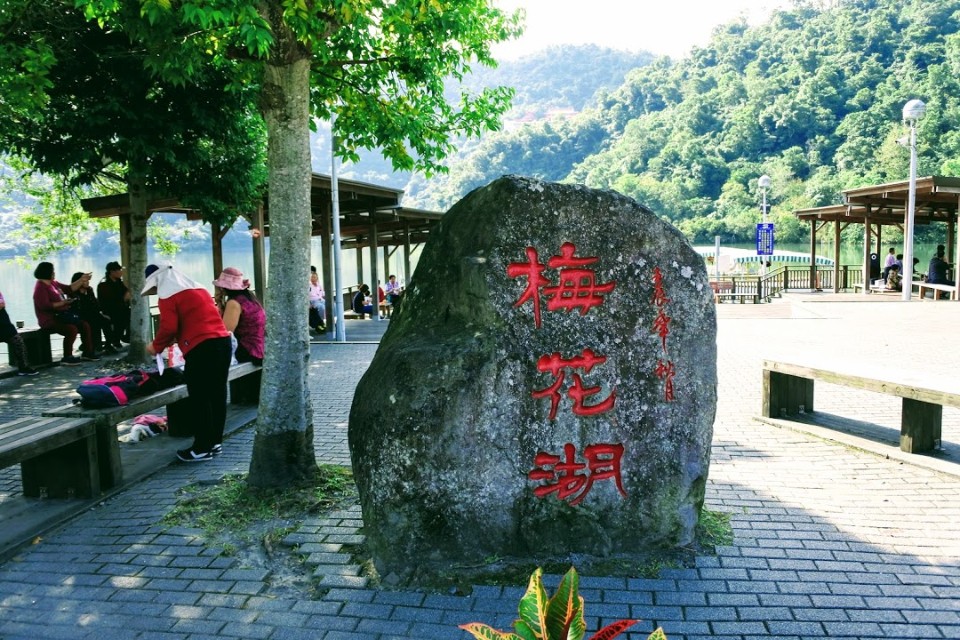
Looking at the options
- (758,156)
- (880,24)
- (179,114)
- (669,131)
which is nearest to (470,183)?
(669,131)

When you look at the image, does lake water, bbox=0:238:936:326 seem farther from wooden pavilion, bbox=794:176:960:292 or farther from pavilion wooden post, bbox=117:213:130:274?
pavilion wooden post, bbox=117:213:130:274

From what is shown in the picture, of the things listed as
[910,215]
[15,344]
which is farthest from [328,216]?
[910,215]

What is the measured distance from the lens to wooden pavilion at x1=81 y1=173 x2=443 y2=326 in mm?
12828

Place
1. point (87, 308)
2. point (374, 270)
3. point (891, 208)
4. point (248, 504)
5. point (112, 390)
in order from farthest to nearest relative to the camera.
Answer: point (891, 208)
point (374, 270)
point (87, 308)
point (112, 390)
point (248, 504)

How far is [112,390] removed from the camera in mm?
5359

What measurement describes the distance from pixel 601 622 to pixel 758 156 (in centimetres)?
6701

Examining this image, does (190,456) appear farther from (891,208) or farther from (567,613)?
(891,208)

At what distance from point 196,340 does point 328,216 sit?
11190mm

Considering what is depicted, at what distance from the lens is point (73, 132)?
8953mm

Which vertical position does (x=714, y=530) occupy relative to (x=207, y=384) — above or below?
below

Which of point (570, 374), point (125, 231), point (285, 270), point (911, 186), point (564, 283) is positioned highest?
point (911, 186)

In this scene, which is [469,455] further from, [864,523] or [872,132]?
[872,132]

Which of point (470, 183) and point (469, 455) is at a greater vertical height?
point (470, 183)

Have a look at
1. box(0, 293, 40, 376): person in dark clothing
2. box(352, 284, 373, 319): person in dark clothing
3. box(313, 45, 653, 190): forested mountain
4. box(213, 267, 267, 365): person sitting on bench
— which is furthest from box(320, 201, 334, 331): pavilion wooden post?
box(313, 45, 653, 190): forested mountain
